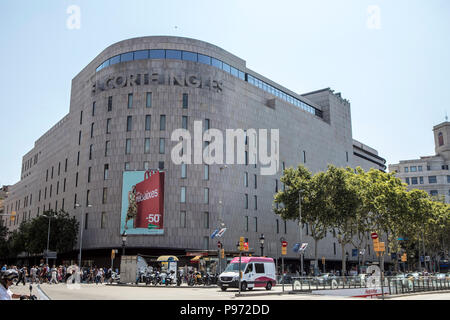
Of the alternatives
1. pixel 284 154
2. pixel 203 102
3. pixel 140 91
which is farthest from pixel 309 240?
pixel 140 91

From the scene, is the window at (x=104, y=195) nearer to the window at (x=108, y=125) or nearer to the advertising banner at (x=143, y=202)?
the advertising banner at (x=143, y=202)

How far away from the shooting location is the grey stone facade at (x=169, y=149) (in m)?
57.7

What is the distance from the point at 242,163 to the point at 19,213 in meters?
70.3

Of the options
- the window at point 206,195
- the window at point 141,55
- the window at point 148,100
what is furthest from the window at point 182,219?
the window at point 141,55

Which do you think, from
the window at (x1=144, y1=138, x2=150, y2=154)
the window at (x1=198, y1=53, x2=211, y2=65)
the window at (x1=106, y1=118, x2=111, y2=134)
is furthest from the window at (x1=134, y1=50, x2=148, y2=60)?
the window at (x1=144, y1=138, x2=150, y2=154)

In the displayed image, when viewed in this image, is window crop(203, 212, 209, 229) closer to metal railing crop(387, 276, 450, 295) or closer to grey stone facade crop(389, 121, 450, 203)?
metal railing crop(387, 276, 450, 295)

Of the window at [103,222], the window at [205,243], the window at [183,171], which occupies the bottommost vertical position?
the window at [205,243]

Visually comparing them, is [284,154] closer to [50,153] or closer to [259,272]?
[259,272]

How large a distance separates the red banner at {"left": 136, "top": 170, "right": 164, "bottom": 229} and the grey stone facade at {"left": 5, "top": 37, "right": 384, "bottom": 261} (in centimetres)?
127

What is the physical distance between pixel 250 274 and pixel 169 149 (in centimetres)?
3016

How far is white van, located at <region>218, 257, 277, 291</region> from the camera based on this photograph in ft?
101

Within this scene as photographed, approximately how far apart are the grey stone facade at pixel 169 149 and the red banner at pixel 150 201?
127cm

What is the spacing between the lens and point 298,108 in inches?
3152

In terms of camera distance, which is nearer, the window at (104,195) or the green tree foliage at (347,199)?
the green tree foliage at (347,199)
